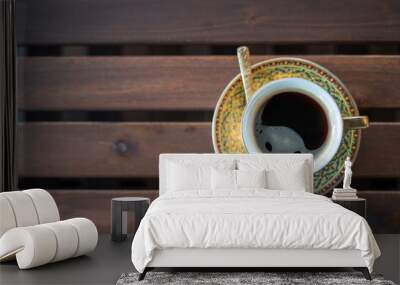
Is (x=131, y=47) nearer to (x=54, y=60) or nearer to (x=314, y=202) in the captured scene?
(x=54, y=60)

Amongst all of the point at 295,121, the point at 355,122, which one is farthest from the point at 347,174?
the point at 295,121

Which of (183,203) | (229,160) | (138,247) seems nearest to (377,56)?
(229,160)

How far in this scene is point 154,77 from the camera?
5.66 m

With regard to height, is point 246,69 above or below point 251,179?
above

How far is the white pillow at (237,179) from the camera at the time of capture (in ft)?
16.3

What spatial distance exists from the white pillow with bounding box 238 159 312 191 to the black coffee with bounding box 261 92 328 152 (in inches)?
11.9

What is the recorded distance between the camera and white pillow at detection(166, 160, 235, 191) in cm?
509

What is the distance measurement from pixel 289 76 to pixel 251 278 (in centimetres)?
232

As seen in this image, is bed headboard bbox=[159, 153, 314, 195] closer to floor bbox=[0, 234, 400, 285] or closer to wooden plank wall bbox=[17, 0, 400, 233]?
wooden plank wall bbox=[17, 0, 400, 233]

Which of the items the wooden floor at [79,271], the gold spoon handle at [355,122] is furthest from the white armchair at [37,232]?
the gold spoon handle at [355,122]

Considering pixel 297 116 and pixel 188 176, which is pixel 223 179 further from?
pixel 297 116

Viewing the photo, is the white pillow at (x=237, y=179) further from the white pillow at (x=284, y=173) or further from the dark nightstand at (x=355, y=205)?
the dark nightstand at (x=355, y=205)

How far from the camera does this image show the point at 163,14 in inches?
223

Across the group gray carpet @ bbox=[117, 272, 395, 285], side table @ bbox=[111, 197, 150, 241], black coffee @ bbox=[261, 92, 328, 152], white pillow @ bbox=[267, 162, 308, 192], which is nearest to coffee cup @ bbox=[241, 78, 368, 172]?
black coffee @ bbox=[261, 92, 328, 152]
